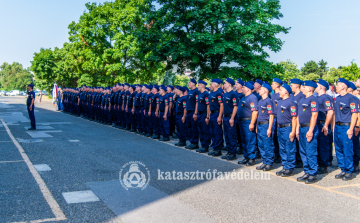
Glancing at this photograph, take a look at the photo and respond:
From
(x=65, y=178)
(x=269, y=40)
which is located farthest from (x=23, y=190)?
(x=269, y=40)

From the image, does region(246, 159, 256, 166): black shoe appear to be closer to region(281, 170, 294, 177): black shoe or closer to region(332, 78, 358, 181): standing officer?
region(281, 170, 294, 177): black shoe

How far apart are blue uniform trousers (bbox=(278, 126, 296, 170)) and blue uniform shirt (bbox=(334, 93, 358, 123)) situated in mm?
1072

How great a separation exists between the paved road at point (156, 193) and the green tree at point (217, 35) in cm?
1624

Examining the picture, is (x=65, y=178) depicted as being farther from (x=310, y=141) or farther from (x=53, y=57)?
(x=53, y=57)

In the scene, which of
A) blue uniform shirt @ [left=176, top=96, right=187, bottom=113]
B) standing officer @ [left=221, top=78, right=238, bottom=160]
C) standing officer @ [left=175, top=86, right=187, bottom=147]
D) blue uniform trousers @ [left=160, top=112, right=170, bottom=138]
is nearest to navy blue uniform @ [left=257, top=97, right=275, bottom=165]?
standing officer @ [left=221, top=78, right=238, bottom=160]

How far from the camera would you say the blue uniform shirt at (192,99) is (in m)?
10.4

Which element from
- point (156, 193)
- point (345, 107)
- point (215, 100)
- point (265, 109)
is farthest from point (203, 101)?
point (156, 193)

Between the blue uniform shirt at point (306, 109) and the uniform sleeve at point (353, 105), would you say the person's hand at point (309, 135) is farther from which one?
the uniform sleeve at point (353, 105)

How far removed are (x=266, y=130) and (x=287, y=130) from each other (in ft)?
2.03

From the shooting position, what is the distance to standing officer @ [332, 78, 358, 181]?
6808mm

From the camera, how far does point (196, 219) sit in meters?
4.57

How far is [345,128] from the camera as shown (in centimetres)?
696

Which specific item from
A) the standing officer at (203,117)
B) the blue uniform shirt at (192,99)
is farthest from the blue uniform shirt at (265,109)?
the blue uniform shirt at (192,99)

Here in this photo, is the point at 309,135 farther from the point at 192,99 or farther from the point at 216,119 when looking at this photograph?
the point at 192,99
